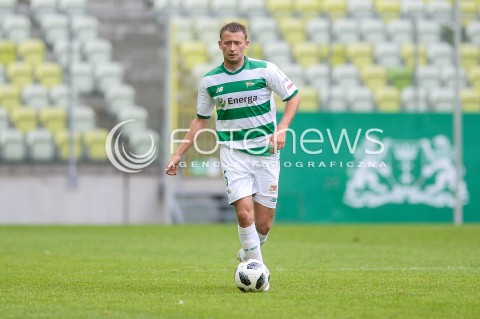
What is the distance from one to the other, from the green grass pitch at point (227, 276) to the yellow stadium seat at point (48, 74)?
6194 mm

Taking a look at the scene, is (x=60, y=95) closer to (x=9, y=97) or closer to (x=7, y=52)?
(x=9, y=97)

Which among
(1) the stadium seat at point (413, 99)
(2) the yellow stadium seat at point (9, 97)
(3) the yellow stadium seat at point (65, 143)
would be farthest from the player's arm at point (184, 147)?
(1) the stadium seat at point (413, 99)

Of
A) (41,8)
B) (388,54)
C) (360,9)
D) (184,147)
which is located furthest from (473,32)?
(184,147)

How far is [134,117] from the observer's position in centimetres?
2431

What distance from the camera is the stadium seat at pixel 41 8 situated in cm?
2459

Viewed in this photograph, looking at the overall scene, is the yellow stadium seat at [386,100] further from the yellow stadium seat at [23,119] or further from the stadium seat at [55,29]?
the yellow stadium seat at [23,119]

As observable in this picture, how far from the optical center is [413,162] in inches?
952

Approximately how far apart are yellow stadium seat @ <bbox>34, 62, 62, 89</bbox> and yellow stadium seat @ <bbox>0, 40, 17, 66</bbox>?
0.58 m

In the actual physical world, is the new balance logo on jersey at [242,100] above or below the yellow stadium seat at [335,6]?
below

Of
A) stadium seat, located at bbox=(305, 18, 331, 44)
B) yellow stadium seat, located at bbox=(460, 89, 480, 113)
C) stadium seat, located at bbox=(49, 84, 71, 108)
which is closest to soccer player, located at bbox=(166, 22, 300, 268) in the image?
stadium seat, located at bbox=(49, 84, 71, 108)

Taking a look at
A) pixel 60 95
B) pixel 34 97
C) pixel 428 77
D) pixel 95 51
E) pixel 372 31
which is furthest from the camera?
pixel 372 31

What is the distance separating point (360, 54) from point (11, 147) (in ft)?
26.3

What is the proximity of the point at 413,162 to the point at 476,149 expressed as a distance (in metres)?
1.46

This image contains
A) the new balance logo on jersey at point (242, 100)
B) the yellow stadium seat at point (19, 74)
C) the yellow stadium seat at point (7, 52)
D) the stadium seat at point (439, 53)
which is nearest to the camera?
the new balance logo on jersey at point (242, 100)
